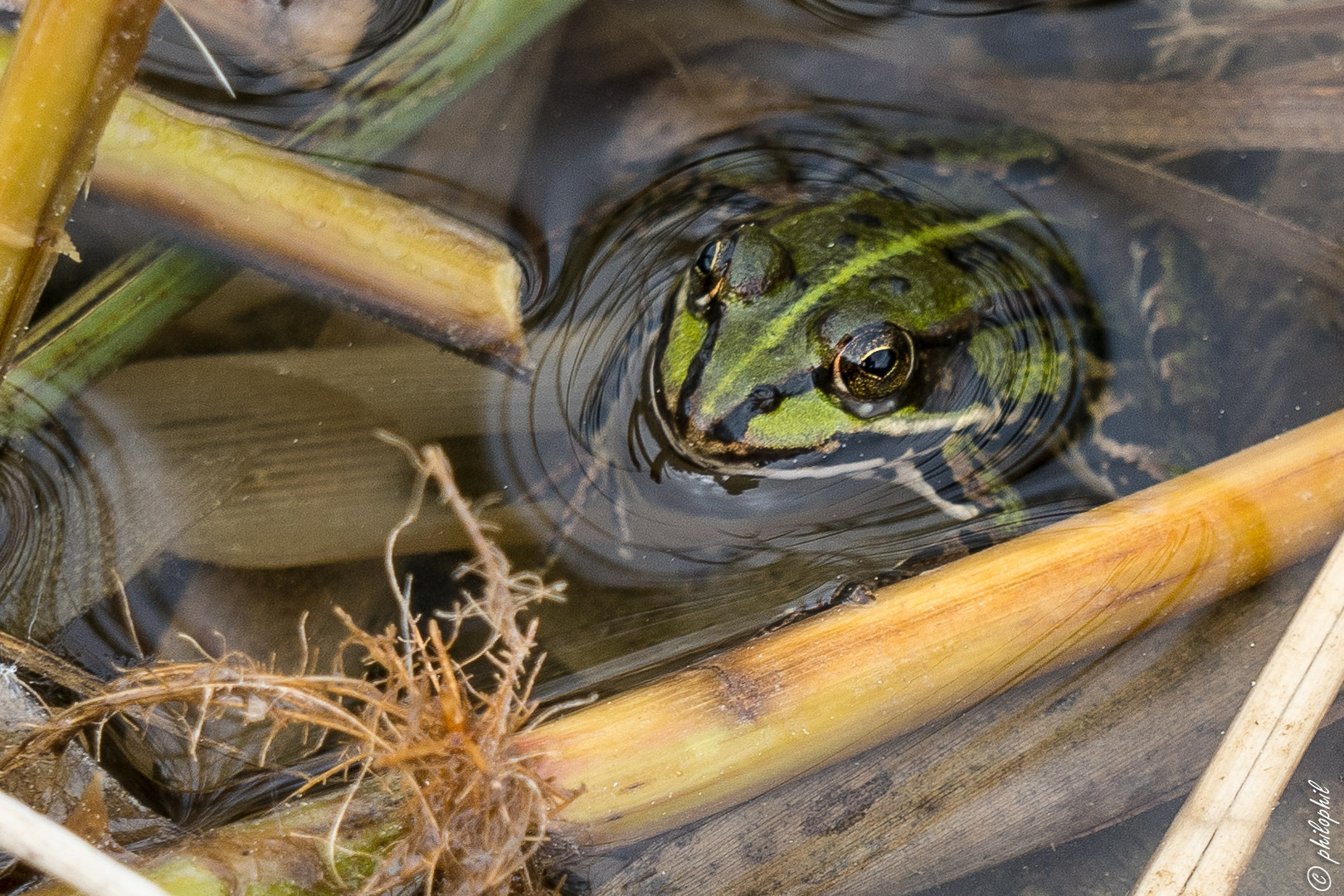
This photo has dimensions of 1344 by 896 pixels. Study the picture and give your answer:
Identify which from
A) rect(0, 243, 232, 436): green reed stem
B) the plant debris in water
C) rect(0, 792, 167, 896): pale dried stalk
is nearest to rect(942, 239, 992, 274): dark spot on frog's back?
the plant debris in water

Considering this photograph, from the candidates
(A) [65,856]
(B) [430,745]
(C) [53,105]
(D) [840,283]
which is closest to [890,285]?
(D) [840,283]

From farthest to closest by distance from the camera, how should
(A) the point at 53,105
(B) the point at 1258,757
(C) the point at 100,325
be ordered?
(C) the point at 100,325 → (B) the point at 1258,757 → (A) the point at 53,105

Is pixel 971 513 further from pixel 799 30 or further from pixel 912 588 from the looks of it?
pixel 799 30

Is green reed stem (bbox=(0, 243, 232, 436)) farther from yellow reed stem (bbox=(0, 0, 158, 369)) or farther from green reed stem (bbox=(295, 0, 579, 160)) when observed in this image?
yellow reed stem (bbox=(0, 0, 158, 369))

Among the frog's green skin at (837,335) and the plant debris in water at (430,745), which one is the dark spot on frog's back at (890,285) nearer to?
the frog's green skin at (837,335)

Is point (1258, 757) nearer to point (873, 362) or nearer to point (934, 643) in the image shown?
point (934, 643)

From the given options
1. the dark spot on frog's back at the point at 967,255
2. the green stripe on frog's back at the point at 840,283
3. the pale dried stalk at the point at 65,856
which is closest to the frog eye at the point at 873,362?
the green stripe on frog's back at the point at 840,283
